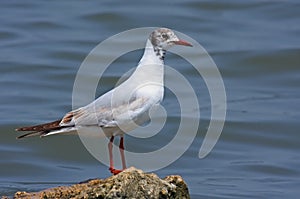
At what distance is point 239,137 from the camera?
1795cm

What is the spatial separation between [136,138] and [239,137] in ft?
6.38

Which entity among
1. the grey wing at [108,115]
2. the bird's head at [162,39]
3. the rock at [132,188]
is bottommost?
the rock at [132,188]

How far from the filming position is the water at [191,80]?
15.8 metres

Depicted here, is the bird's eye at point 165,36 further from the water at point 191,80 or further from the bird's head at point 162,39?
the water at point 191,80

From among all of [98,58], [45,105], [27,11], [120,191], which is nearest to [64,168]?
[45,105]

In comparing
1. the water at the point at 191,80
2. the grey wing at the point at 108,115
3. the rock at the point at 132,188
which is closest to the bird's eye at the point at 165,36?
the grey wing at the point at 108,115

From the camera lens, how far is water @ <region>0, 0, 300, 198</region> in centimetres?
1580

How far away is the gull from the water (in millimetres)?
3426

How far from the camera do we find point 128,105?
10.9 m

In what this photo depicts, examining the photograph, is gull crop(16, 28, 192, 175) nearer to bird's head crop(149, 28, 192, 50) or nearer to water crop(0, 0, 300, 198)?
bird's head crop(149, 28, 192, 50)

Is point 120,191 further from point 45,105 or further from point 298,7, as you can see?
point 298,7

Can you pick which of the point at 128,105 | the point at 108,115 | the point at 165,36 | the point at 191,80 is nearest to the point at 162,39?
the point at 165,36

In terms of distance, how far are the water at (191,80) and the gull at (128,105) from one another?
3.43m

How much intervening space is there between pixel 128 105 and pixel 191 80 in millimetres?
9367
